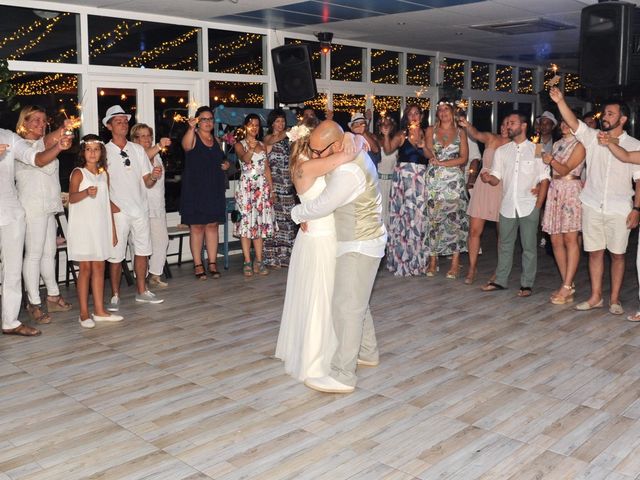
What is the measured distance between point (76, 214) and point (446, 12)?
455 cm

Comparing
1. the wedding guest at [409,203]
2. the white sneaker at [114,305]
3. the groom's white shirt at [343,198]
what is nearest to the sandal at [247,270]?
the wedding guest at [409,203]

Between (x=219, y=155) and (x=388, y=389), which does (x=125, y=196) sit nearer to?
(x=219, y=155)

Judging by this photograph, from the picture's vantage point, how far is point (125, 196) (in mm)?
5730

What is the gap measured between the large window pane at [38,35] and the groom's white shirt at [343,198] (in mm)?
4155

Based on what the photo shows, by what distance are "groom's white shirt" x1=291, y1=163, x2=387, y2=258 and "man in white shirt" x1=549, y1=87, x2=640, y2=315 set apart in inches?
88.7

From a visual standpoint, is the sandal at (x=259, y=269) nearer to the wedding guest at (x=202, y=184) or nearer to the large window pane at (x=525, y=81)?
the wedding guest at (x=202, y=184)

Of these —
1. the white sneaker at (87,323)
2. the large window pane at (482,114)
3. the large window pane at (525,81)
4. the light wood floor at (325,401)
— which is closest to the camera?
the light wood floor at (325,401)

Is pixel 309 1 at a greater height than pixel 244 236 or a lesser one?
greater

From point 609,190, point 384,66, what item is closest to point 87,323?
point 609,190

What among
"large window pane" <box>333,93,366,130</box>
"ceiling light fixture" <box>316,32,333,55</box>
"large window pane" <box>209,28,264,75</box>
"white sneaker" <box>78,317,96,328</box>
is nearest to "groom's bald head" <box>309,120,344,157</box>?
"white sneaker" <box>78,317,96,328</box>

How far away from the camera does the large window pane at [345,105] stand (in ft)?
32.6

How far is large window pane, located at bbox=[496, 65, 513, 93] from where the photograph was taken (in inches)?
526

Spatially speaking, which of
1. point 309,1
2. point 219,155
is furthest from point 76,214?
point 309,1

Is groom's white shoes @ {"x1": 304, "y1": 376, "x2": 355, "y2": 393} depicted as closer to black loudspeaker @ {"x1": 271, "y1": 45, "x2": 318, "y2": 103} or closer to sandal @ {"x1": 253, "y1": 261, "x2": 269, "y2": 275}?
sandal @ {"x1": 253, "y1": 261, "x2": 269, "y2": 275}
